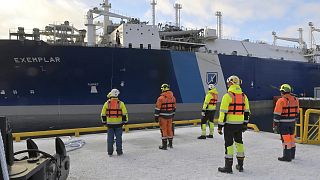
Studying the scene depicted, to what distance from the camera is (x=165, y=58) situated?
15.3 meters

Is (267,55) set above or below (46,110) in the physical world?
above

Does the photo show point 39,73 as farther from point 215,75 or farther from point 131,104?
point 215,75

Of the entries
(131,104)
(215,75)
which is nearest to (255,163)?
(131,104)

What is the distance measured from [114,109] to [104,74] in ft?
28.4

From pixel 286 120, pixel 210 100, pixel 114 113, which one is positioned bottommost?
pixel 286 120

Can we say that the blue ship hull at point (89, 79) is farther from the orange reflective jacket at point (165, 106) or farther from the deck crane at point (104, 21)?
→ the orange reflective jacket at point (165, 106)

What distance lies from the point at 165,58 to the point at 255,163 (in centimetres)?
1062

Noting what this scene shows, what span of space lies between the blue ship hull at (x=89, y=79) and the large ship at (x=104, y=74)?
39 millimetres

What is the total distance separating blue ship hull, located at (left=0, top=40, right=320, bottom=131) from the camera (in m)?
13.2

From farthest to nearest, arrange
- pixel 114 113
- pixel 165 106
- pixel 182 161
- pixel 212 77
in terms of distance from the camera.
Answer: pixel 212 77, pixel 165 106, pixel 114 113, pixel 182 161

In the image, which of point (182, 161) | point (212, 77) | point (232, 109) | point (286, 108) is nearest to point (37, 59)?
point (212, 77)

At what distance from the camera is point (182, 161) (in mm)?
5258

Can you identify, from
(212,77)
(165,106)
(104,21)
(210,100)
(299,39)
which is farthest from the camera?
(299,39)

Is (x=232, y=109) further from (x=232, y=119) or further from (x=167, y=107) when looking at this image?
(x=167, y=107)
